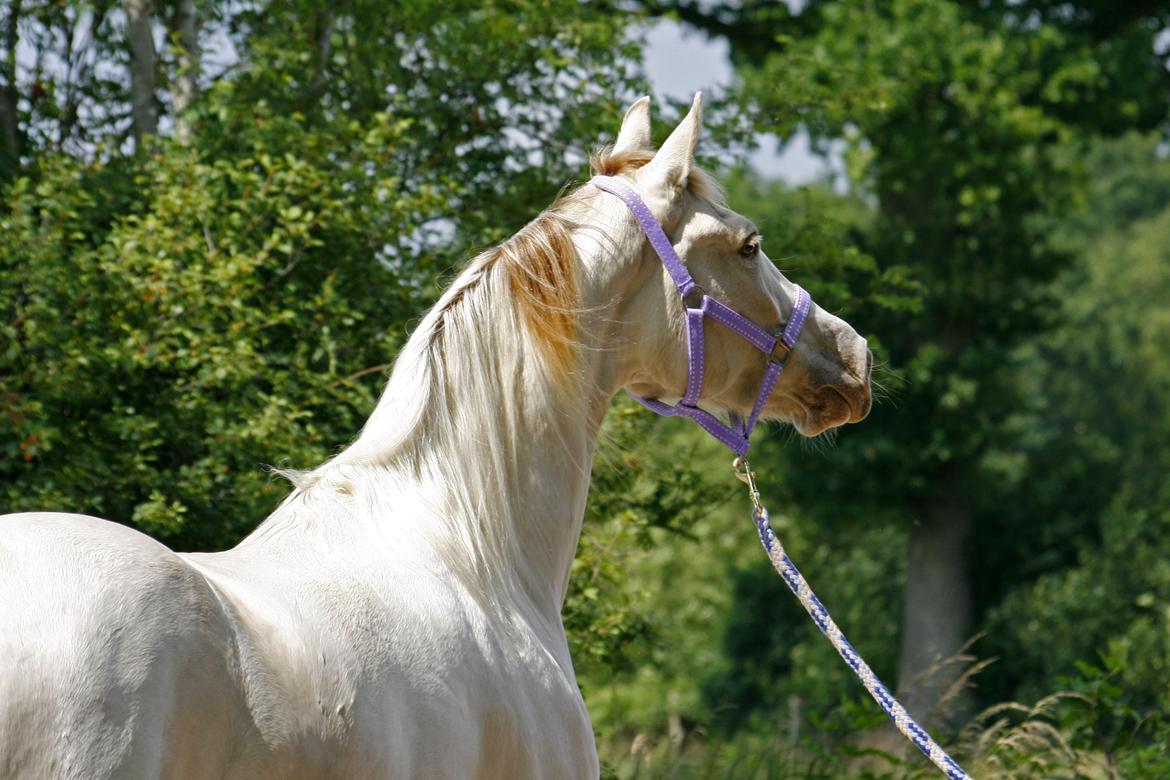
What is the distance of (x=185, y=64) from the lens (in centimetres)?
565

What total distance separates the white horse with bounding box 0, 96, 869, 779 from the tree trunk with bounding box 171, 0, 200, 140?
3.18 m

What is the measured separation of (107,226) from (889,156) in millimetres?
10047

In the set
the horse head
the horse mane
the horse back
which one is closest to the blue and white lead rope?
the horse head

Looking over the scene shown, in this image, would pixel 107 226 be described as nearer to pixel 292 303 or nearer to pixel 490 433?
pixel 292 303

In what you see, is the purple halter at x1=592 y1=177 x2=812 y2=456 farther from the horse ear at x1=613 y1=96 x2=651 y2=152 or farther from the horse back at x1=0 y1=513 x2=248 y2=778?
the horse back at x1=0 y1=513 x2=248 y2=778

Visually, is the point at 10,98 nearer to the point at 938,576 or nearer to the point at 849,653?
the point at 849,653

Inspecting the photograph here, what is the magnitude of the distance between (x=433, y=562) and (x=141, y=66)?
4.07 metres

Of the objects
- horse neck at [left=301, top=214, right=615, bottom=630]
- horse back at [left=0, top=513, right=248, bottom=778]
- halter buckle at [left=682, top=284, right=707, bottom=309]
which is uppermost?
halter buckle at [left=682, top=284, right=707, bottom=309]

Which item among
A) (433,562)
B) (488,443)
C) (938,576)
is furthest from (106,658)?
(938,576)

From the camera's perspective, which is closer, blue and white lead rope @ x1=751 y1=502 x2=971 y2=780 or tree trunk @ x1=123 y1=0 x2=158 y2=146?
blue and white lead rope @ x1=751 y1=502 x2=971 y2=780

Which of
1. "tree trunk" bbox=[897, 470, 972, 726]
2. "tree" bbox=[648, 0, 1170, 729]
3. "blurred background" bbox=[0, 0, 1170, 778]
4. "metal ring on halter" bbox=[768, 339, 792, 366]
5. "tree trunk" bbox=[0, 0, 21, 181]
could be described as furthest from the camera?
"tree trunk" bbox=[897, 470, 972, 726]

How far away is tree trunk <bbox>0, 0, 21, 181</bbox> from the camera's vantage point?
17.7 ft

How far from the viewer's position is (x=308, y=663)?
6.78ft

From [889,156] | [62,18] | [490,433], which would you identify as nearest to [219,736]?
[490,433]
